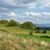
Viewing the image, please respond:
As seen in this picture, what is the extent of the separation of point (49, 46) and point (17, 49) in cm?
520

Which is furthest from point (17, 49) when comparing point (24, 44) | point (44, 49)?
point (44, 49)

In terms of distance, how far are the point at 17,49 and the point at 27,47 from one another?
1.37 metres

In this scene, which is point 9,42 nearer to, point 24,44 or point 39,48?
point 24,44

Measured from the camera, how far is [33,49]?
2011cm

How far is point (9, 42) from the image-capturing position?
20125 mm

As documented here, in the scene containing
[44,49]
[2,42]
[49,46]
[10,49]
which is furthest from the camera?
[49,46]

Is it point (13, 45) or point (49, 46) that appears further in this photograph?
point (49, 46)

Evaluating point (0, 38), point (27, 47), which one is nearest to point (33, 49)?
point (27, 47)

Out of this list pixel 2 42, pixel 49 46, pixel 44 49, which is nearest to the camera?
pixel 2 42

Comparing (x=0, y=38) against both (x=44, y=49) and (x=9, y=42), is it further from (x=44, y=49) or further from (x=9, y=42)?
(x=44, y=49)

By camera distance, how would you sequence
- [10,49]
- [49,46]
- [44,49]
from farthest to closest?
1. [49,46]
2. [44,49]
3. [10,49]

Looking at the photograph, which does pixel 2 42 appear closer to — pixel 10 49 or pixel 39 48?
pixel 10 49

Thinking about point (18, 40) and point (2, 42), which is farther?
point (18, 40)

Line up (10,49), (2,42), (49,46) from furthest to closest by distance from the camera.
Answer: (49,46) → (2,42) → (10,49)
